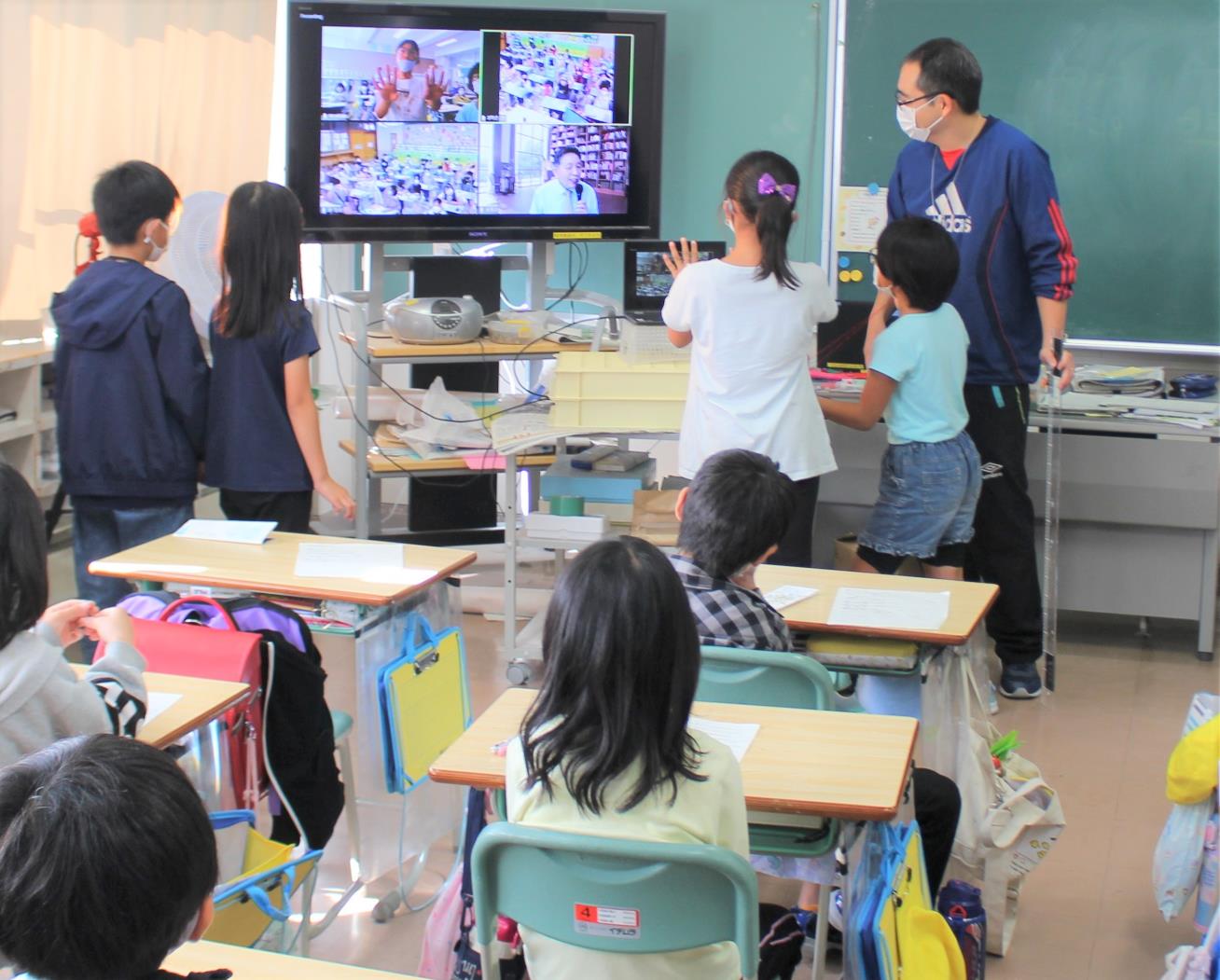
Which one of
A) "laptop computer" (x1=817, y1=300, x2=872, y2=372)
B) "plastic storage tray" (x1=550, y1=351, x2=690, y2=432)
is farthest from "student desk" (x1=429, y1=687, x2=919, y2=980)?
"laptop computer" (x1=817, y1=300, x2=872, y2=372)

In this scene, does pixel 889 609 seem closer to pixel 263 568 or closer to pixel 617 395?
pixel 263 568

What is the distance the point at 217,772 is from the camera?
8.56 ft

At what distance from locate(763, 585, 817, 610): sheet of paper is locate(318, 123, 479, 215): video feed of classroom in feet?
7.56

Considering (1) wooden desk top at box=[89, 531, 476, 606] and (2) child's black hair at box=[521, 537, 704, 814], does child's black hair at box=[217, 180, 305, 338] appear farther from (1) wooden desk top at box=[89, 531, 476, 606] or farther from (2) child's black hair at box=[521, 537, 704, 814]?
(2) child's black hair at box=[521, 537, 704, 814]

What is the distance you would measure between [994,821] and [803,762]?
857mm

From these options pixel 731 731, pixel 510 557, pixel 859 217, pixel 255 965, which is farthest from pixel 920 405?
pixel 255 965

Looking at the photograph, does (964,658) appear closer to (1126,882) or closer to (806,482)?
(1126,882)

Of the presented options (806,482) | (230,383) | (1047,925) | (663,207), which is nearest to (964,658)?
(1047,925)

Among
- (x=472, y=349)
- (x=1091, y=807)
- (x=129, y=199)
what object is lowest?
(x=1091, y=807)

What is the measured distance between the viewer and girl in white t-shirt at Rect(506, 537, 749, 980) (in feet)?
5.67

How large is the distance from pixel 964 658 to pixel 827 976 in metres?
0.66

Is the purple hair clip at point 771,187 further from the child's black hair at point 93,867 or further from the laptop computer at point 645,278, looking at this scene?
the child's black hair at point 93,867

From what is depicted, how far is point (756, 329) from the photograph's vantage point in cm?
354

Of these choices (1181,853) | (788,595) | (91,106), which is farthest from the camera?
(91,106)
